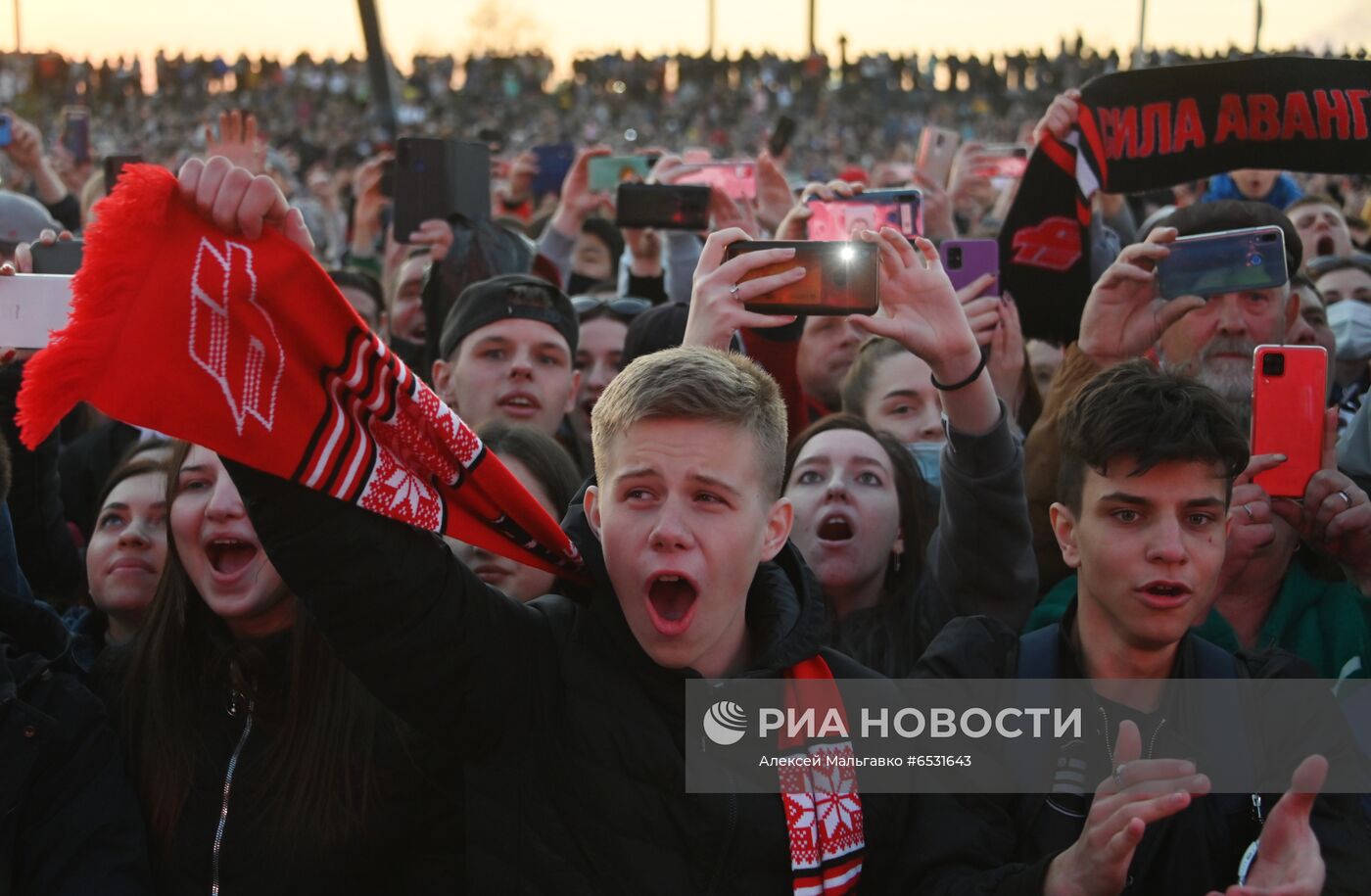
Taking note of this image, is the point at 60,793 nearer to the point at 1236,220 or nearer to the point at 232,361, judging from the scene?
the point at 232,361

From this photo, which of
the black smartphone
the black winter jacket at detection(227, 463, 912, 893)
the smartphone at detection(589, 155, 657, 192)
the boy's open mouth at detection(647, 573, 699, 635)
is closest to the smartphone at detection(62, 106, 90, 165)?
the black smartphone

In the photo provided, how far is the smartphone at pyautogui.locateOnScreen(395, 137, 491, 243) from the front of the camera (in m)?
5.55

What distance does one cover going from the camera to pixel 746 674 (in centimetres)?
232

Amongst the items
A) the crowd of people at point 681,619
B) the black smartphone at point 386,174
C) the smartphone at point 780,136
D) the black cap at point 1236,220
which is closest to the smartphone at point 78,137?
the black smartphone at point 386,174

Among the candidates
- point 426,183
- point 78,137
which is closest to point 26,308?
point 426,183

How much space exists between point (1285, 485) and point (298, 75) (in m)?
31.6

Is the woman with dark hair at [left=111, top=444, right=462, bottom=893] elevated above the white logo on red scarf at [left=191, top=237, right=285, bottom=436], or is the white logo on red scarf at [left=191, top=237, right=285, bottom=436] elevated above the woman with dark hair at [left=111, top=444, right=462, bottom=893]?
the white logo on red scarf at [left=191, top=237, right=285, bottom=436]

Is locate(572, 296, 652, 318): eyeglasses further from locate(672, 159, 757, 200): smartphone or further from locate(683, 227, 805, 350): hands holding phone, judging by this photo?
locate(683, 227, 805, 350): hands holding phone

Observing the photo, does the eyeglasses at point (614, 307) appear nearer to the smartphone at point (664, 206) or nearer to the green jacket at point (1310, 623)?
the smartphone at point (664, 206)

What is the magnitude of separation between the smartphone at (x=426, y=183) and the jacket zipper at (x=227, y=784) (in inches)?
124

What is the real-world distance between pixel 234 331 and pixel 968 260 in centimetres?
272

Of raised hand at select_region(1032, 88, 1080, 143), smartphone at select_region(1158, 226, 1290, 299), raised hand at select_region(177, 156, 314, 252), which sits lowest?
smartphone at select_region(1158, 226, 1290, 299)

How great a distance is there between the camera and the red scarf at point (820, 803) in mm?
2223

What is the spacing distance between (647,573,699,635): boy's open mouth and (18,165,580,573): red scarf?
1.19 ft
